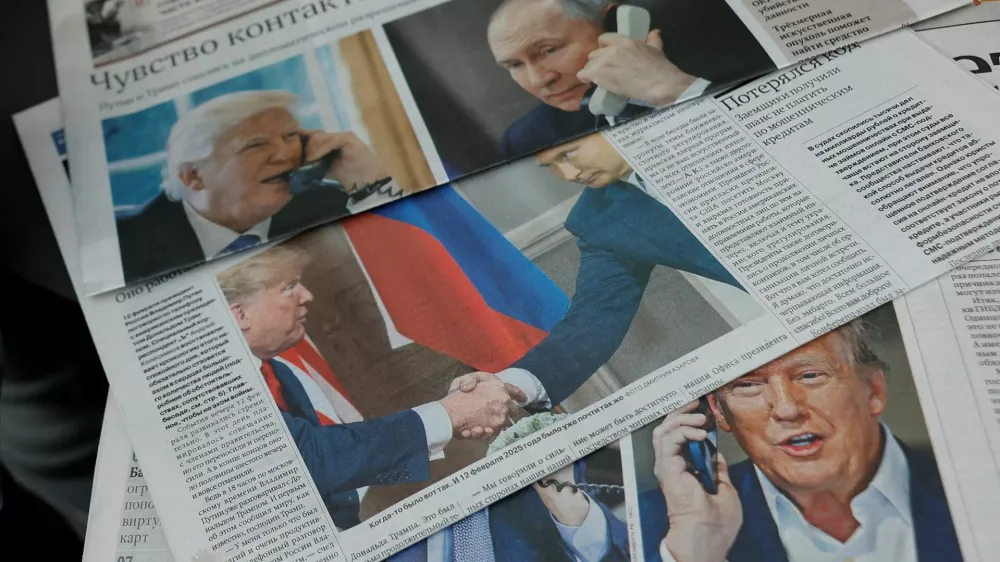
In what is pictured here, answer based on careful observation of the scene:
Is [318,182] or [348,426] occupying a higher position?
[318,182]

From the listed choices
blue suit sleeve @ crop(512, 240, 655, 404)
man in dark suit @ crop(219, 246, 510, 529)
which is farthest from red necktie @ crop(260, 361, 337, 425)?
blue suit sleeve @ crop(512, 240, 655, 404)

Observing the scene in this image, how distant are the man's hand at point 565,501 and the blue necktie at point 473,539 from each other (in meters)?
0.03

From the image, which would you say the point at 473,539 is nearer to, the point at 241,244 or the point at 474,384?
the point at 474,384

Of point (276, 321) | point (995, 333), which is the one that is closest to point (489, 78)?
point (276, 321)

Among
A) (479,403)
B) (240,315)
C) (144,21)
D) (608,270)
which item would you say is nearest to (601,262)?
(608,270)

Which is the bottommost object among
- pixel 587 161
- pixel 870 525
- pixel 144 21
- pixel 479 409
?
pixel 870 525

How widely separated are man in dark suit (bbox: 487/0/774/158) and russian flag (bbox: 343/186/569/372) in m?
0.06

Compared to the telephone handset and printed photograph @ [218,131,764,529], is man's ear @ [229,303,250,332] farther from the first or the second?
the telephone handset

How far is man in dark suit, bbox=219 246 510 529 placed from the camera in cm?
36

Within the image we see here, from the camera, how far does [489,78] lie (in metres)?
0.46

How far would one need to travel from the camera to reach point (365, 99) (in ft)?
1.51

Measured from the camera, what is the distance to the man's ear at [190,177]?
0.44 meters

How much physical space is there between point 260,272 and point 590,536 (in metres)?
0.24

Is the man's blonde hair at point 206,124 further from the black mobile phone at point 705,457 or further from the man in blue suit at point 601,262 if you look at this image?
the black mobile phone at point 705,457
